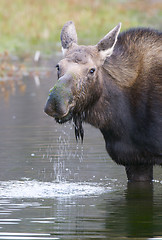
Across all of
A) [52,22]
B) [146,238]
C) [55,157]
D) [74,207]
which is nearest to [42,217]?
[74,207]

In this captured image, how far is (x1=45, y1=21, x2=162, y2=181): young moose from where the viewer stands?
27.0 ft

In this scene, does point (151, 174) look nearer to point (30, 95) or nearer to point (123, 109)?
point (123, 109)

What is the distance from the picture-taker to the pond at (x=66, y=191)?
23.1 ft

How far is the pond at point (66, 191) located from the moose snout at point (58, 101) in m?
1.02

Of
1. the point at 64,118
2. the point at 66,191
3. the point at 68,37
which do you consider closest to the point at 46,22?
the point at 68,37

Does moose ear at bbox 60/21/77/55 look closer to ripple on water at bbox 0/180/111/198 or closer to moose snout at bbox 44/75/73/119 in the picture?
moose snout at bbox 44/75/73/119

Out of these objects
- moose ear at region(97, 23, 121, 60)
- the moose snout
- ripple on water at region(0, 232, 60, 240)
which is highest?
moose ear at region(97, 23, 121, 60)

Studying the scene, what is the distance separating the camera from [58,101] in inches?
301

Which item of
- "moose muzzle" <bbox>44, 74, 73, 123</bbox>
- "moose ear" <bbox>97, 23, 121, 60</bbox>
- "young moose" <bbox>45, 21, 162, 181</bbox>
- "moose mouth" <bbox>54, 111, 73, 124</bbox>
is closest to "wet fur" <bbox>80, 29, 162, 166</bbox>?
"young moose" <bbox>45, 21, 162, 181</bbox>

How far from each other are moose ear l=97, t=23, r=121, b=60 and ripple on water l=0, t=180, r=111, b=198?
63.1 inches

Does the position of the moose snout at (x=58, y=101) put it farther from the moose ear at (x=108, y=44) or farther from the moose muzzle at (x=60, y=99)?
Answer: the moose ear at (x=108, y=44)

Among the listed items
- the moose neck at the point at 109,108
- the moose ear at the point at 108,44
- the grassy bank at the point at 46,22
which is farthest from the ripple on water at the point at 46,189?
the grassy bank at the point at 46,22

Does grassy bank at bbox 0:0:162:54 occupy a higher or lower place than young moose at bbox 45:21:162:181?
higher

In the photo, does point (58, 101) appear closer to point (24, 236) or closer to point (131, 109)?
point (131, 109)
